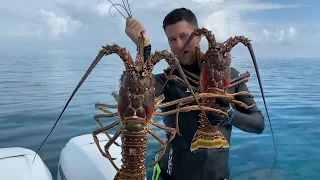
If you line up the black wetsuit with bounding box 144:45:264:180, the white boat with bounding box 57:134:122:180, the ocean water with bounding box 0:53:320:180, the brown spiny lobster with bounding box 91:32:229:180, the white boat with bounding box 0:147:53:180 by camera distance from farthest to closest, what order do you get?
the ocean water with bounding box 0:53:320:180 < the white boat with bounding box 57:134:122:180 < the white boat with bounding box 0:147:53:180 < the black wetsuit with bounding box 144:45:264:180 < the brown spiny lobster with bounding box 91:32:229:180

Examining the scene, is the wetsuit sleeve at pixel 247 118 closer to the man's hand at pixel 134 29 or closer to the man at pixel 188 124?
the man at pixel 188 124

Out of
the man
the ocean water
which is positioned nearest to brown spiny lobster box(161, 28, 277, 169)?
the man

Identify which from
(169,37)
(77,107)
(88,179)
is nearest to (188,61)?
(169,37)

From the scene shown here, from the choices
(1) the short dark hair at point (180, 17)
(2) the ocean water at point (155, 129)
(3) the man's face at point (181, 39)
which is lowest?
(2) the ocean water at point (155, 129)

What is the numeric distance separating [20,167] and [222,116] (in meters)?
2.58

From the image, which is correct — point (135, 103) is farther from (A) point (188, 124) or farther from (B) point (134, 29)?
(A) point (188, 124)

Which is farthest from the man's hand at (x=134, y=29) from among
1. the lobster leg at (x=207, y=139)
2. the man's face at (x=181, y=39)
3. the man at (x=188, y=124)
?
the lobster leg at (x=207, y=139)

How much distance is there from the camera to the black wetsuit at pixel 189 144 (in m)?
3.20

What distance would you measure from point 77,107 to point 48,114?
3.70 feet

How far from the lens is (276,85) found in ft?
51.9

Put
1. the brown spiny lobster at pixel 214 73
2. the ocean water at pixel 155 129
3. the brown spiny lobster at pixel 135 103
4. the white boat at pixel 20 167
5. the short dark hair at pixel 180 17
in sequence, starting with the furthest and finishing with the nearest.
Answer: the ocean water at pixel 155 129, the white boat at pixel 20 167, the short dark hair at pixel 180 17, the brown spiny lobster at pixel 214 73, the brown spiny lobster at pixel 135 103

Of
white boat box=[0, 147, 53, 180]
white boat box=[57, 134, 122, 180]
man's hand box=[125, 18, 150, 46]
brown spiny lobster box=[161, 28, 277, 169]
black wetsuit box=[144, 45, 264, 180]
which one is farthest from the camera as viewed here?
white boat box=[57, 134, 122, 180]

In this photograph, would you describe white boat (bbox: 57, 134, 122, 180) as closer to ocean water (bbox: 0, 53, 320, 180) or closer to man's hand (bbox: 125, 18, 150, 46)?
ocean water (bbox: 0, 53, 320, 180)

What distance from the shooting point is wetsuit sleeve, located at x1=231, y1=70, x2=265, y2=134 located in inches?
122
